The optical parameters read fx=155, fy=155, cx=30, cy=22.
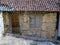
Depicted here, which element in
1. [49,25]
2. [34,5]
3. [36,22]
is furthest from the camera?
[36,22]

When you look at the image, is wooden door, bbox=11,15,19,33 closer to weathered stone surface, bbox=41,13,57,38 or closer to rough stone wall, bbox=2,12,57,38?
rough stone wall, bbox=2,12,57,38

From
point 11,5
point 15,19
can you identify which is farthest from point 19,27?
point 11,5

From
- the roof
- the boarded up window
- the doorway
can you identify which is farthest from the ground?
the doorway

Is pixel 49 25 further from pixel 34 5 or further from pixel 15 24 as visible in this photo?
pixel 15 24

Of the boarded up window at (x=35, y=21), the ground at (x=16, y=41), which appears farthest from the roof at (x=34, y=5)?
the ground at (x=16, y=41)

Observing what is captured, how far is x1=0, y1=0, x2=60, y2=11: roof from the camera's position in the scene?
10.4 meters

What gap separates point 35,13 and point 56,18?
167 cm

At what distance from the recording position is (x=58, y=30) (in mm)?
12227

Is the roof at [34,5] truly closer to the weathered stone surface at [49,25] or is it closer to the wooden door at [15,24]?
the weathered stone surface at [49,25]

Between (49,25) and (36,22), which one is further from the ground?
(36,22)

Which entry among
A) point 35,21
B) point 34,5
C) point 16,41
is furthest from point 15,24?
point 16,41

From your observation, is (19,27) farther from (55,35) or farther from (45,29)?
(55,35)

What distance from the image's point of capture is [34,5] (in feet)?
34.3

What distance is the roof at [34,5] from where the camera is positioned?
34.1 feet
